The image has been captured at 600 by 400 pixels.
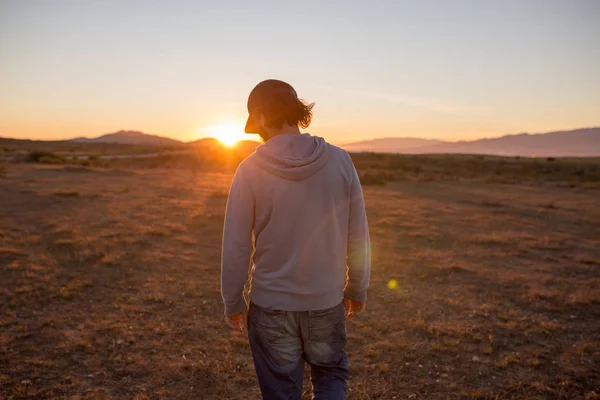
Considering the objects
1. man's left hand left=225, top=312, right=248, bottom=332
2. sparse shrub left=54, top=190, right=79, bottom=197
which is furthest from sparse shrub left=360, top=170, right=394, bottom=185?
man's left hand left=225, top=312, right=248, bottom=332

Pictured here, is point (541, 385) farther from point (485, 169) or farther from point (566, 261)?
point (485, 169)

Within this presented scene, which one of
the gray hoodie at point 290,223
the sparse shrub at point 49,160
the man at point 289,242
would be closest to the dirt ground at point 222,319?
the man at point 289,242

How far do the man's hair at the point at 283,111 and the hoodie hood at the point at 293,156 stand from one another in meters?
0.11

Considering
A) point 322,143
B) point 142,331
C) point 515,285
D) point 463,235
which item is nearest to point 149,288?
point 142,331

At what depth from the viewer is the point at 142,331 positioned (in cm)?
531

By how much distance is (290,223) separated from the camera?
202cm

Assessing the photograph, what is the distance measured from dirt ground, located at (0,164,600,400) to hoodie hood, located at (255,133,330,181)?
10.3 ft

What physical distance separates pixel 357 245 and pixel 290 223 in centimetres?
52

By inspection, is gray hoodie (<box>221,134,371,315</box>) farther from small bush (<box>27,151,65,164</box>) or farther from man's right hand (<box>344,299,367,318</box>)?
small bush (<box>27,151,65,164</box>)

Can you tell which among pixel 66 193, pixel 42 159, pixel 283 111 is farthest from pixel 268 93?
pixel 42 159

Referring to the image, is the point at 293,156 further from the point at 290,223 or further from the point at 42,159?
the point at 42,159

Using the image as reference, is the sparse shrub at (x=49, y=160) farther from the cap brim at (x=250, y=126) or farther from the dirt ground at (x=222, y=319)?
the cap brim at (x=250, y=126)

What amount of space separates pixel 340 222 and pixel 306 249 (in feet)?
0.90

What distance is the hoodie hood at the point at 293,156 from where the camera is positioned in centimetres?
193
